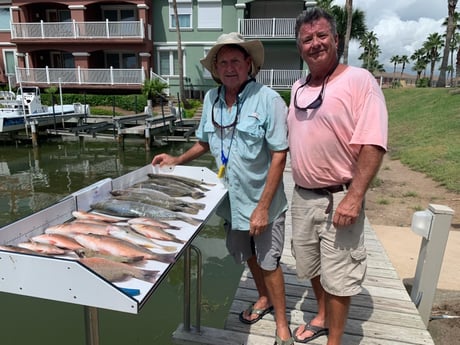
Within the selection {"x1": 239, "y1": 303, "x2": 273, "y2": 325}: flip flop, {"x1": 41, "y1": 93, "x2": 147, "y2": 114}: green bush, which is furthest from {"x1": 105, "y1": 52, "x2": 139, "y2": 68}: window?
{"x1": 239, "y1": 303, "x2": 273, "y2": 325}: flip flop

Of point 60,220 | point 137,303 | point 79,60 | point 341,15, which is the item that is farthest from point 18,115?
point 341,15

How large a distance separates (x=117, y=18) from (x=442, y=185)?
70.1 ft

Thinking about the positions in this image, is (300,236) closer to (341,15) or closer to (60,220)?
(60,220)

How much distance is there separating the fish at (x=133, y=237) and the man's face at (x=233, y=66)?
1077 mm

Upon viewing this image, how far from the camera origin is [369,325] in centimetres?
277

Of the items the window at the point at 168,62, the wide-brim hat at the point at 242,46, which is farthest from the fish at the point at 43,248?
the window at the point at 168,62

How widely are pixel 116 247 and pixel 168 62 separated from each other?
856 inches

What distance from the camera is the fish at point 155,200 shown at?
231cm

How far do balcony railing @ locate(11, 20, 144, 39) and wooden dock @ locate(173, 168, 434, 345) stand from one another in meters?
19.8

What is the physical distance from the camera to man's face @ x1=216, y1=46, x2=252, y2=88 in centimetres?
227

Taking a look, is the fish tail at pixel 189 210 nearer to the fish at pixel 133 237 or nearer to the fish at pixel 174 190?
the fish at pixel 174 190

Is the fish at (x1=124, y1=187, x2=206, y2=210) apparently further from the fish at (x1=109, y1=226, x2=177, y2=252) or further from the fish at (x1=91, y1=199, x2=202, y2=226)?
the fish at (x1=109, y1=226, x2=177, y2=252)

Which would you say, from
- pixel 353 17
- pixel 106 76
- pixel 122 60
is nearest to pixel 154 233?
pixel 106 76

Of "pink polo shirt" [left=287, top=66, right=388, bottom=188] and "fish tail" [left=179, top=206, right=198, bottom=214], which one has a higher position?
"pink polo shirt" [left=287, top=66, right=388, bottom=188]
